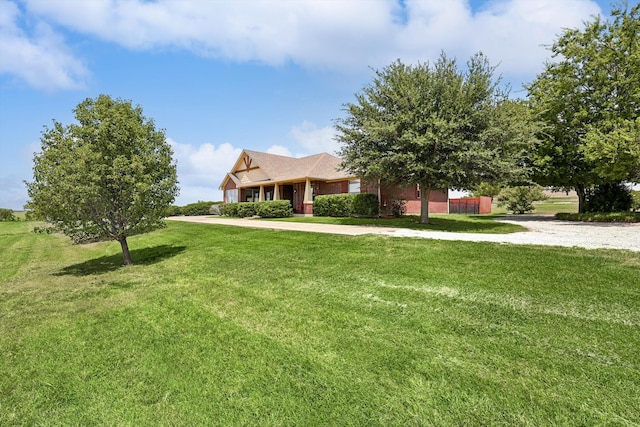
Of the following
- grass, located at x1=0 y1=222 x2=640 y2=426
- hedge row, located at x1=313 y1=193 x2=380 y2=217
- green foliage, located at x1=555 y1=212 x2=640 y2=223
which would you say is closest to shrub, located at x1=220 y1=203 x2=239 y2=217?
hedge row, located at x1=313 y1=193 x2=380 y2=217

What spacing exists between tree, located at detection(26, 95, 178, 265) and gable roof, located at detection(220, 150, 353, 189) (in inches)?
666

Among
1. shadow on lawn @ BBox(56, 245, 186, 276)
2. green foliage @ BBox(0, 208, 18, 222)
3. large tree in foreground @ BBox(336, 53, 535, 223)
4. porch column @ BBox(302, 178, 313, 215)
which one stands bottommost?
shadow on lawn @ BBox(56, 245, 186, 276)

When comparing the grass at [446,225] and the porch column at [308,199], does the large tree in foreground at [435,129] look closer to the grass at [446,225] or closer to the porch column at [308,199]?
the grass at [446,225]

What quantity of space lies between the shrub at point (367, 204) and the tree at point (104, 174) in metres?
13.7

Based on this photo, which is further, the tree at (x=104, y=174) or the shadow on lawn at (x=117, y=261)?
the shadow on lawn at (x=117, y=261)

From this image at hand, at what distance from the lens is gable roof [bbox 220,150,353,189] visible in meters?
27.8

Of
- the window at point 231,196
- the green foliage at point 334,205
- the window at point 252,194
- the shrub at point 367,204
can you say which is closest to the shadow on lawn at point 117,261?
the shrub at point 367,204

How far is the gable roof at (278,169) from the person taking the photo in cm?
2780

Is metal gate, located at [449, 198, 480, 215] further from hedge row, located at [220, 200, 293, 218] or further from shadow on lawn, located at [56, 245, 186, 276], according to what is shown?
shadow on lawn, located at [56, 245, 186, 276]

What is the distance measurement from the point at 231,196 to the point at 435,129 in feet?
83.0

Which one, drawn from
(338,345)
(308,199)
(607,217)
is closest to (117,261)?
(338,345)

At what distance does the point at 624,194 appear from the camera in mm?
22750

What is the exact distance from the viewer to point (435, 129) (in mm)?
15258

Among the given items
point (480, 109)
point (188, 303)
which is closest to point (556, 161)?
point (480, 109)
